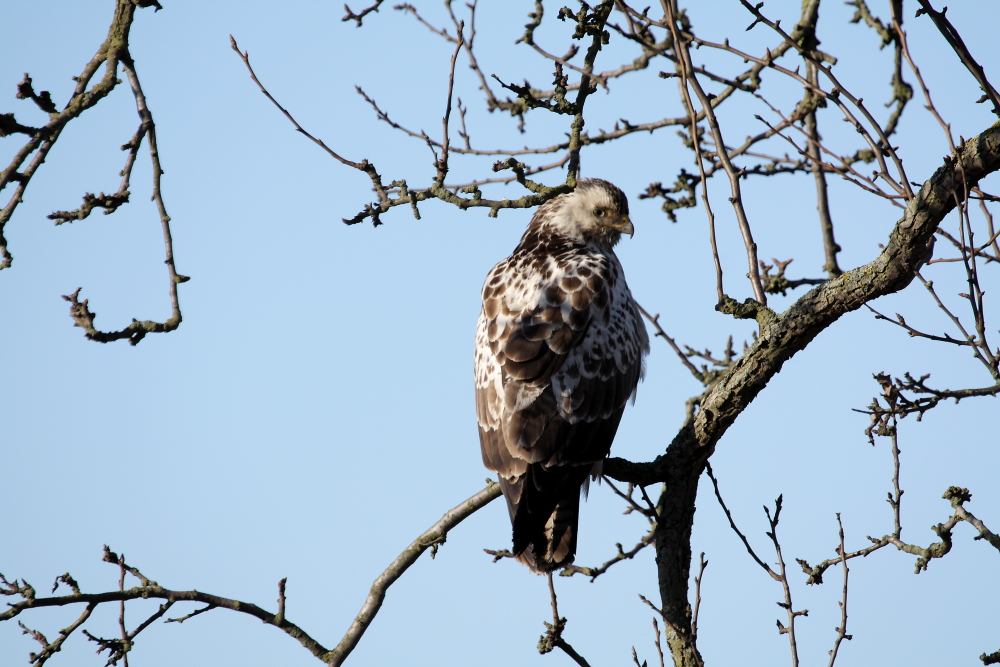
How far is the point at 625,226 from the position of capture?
5961mm

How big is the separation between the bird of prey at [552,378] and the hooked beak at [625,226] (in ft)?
1.30

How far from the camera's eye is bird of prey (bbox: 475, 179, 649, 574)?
179 inches

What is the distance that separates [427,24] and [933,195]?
12.3 ft

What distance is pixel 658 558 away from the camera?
448 centimetres

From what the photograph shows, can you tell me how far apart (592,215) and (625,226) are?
230 mm

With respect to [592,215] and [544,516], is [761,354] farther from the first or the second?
[592,215]

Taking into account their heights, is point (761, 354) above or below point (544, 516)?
above

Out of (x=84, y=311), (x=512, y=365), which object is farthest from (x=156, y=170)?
(x=512, y=365)

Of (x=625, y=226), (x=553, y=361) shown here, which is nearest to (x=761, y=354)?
(x=553, y=361)

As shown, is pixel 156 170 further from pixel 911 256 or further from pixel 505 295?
pixel 911 256

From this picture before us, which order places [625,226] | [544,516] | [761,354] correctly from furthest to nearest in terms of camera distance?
[625,226] → [544,516] → [761,354]

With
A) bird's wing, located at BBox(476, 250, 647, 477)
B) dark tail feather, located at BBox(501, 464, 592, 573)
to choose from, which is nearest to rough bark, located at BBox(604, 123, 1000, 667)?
dark tail feather, located at BBox(501, 464, 592, 573)

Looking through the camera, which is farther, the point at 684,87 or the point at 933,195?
the point at 684,87

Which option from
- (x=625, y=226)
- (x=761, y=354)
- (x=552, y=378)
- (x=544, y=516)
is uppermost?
(x=625, y=226)
